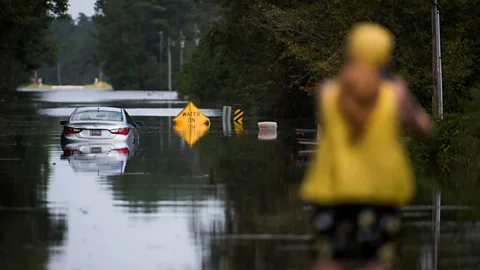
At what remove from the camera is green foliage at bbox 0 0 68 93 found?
2078 inches

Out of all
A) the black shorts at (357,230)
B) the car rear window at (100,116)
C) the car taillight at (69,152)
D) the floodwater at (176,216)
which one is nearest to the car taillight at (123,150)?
the floodwater at (176,216)

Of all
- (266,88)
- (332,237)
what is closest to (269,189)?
(332,237)

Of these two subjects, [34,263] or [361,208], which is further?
[34,263]

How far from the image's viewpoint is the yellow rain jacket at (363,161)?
6520mm

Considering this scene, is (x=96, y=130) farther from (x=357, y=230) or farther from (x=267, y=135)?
(x=357, y=230)

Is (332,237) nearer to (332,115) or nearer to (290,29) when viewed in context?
(332,115)

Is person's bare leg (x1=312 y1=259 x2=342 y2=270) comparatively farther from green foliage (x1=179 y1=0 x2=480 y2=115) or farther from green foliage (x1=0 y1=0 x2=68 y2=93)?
green foliage (x1=0 y1=0 x2=68 y2=93)

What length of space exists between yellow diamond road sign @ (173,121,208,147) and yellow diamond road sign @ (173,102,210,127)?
1.22 metres

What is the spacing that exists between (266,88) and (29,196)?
117ft

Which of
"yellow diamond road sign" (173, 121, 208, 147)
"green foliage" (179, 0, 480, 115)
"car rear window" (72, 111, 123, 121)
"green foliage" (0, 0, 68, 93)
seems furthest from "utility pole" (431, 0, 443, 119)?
"green foliage" (0, 0, 68, 93)

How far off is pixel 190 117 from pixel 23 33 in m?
40.5

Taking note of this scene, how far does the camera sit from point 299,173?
21672 millimetres

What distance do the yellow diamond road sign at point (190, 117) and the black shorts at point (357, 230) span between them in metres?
38.7

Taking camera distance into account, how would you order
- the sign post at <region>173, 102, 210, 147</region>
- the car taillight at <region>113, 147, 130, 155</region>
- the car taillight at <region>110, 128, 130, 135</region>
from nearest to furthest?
the car taillight at <region>113, 147, 130, 155</region> < the car taillight at <region>110, 128, 130, 135</region> < the sign post at <region>173, 102, 210, 147</region>
